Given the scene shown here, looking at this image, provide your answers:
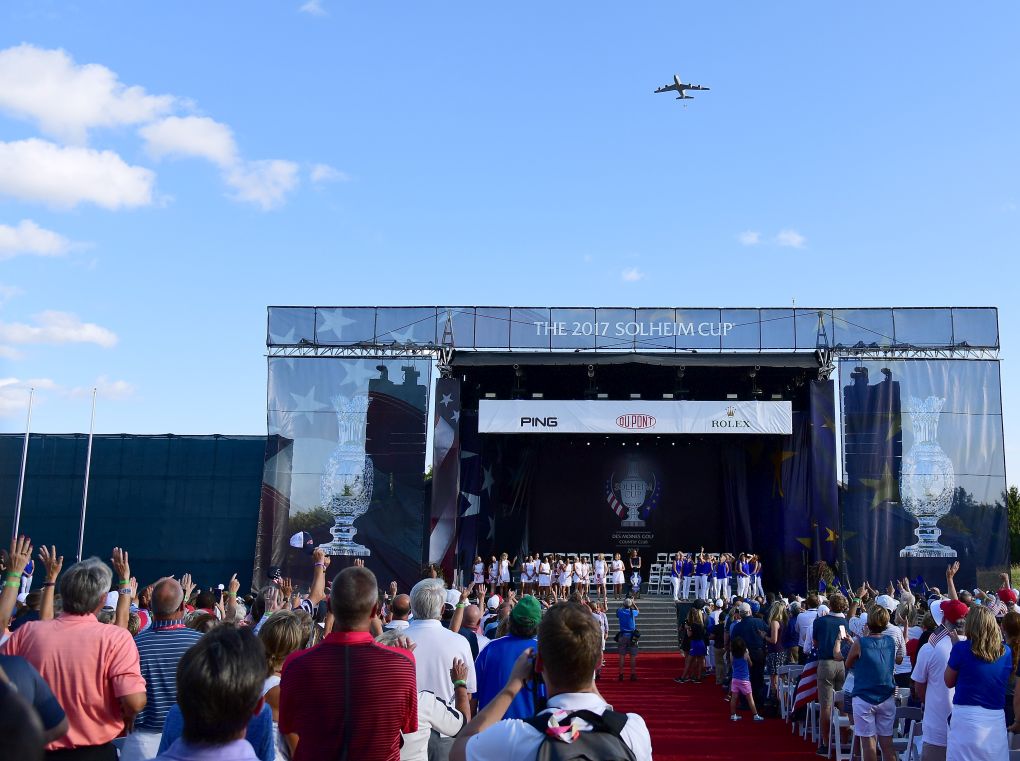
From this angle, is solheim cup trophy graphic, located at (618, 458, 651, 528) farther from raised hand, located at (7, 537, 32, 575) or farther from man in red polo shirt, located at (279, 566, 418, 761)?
man in red polo shirt, located at (279, 566, 418, 761)

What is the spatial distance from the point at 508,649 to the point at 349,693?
1.31 metres

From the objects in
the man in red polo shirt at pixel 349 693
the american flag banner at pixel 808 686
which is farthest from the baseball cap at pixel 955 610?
the man in red polo shirt at pixel 349 693

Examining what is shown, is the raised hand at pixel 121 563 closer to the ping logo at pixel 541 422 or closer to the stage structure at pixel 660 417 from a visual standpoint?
the stage structure at pixel 660 417

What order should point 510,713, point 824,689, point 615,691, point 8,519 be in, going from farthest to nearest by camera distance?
point 8,519, point 615,691, point 824,689, point 510,713

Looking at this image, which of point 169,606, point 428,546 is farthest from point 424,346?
point 169,606

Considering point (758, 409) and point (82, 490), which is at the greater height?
point (758, 409)

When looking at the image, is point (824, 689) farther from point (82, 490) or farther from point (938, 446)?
point (82, 490)

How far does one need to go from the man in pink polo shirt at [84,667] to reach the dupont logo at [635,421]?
17162 mm

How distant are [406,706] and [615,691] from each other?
10908 millimetres

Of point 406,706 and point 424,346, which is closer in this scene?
point 406,706

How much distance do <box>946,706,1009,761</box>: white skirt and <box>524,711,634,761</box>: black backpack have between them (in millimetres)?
3515

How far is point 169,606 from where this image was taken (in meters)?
3.97

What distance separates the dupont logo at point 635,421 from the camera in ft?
66.0

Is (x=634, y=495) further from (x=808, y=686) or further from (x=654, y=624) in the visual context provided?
(x=808, y=686)
